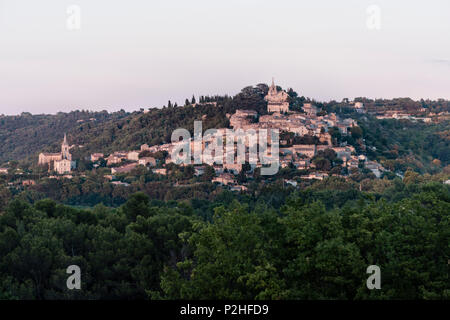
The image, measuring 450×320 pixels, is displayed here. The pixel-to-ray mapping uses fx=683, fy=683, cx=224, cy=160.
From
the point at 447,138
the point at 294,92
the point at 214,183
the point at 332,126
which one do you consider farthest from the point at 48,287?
the point at 294,92

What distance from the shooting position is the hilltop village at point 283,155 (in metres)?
64.9

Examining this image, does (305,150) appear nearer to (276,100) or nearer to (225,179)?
(225,179)

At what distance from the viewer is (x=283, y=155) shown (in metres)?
70.1

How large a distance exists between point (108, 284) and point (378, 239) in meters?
8.12

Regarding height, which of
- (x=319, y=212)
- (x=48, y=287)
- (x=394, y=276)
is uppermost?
(x=319, y=212)

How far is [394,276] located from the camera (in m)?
13.6

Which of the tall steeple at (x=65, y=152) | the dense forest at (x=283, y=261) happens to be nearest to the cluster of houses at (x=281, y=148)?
the tall steeple at (x=65, y=152)

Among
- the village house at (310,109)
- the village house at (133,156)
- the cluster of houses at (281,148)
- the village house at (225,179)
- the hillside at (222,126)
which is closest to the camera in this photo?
the village house at (225,179)

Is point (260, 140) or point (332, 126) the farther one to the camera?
point (332, 126)

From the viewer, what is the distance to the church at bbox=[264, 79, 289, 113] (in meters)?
90.2

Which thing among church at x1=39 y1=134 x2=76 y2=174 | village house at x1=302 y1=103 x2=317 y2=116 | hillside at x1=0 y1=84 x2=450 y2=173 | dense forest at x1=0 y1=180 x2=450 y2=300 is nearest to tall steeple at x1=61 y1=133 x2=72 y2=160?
church at x1=39 y1=134 x2=76 y2=174

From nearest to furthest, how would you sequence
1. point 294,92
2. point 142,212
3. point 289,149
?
point 142,212 → point 289,149 → point 294,92

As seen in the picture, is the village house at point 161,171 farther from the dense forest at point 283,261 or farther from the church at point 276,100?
the dense forest at point 283,261

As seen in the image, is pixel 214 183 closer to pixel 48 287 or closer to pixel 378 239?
pixel 48 287
